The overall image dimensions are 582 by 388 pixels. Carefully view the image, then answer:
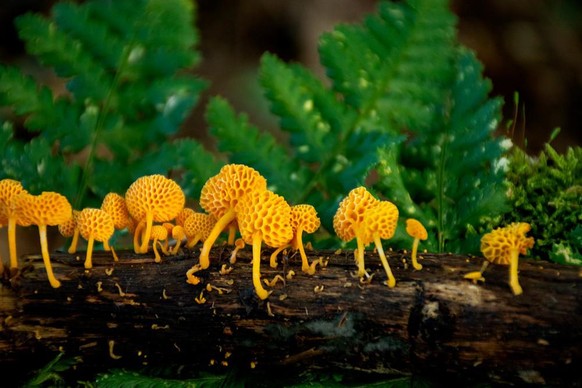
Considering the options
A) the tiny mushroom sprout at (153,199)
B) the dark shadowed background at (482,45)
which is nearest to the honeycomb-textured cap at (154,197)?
the tiny mushroom sprout at (153,199)

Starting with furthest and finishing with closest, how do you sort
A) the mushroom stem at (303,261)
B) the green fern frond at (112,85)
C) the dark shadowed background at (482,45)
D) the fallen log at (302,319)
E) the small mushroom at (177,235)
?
the dark shadowed background at (482,45)
the green fern frond at (112,85)
the small mushroom at (177,235)
the mushroom stem at (303,261)
the fallen log at (302,319)

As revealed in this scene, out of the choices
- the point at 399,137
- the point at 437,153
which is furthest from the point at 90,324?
the point at 437,153

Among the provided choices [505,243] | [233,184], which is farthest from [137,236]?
[505,243]

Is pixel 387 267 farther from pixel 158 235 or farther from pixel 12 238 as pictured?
pixel 12 238

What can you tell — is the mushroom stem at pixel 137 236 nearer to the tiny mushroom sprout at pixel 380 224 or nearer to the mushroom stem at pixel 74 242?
the mushroom stem at pixel 74 242

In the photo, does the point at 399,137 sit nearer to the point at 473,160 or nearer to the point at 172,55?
the point at 473,160

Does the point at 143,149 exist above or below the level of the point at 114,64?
below

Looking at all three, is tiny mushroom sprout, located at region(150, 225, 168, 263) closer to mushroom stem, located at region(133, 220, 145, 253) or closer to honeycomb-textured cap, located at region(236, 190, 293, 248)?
mushroom stem, located at region(133, 220, 145, 253)
